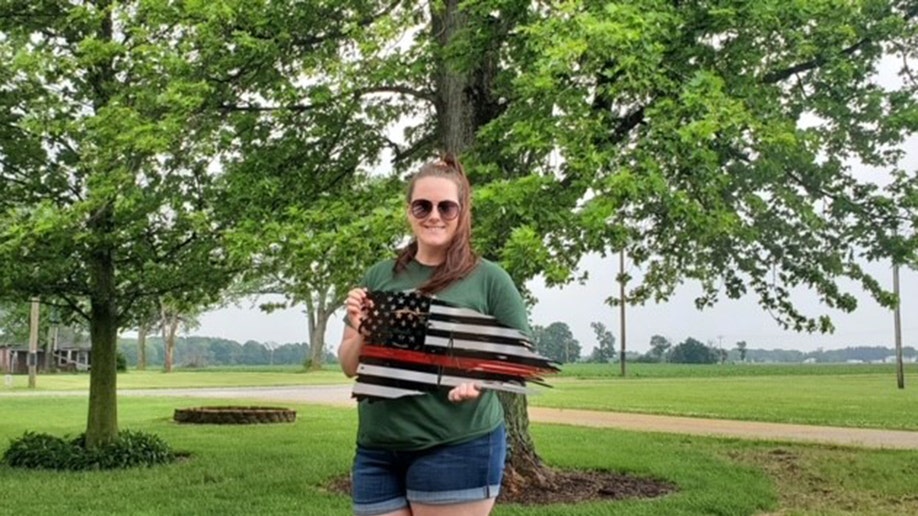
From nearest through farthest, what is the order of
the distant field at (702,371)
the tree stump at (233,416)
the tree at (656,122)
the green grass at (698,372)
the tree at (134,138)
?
the tree at (656,122)
the tree at (134,138)
the tree stump at (233,416)
the green grass at (698,372)
the distant field at (702,371)

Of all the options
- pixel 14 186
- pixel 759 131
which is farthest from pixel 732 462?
pixel 14 186

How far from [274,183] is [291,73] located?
3.53 ft

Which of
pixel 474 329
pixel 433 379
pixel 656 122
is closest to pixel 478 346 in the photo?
pixel 474 329

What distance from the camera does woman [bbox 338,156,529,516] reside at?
7.75 feet

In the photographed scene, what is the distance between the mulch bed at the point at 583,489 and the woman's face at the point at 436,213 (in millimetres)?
5704

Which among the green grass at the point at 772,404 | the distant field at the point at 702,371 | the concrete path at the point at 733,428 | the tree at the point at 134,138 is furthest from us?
the distant field at the point at 702,371

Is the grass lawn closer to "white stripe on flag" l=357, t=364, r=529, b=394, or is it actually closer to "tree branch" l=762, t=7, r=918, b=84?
"tree branch" l=762, t=7, r=918, b=84

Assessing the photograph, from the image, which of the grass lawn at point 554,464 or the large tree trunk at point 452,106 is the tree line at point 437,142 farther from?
the grass lawn at point 554,464

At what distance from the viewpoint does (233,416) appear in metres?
16.0

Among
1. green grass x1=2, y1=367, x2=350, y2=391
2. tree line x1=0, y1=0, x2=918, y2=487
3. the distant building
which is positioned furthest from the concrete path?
the distant building

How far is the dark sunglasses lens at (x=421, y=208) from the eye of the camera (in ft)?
8.29

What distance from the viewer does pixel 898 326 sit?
97.1ft

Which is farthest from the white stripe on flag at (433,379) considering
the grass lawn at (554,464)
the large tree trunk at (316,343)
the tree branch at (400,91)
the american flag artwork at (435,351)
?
the large tree trunk at (316,343)

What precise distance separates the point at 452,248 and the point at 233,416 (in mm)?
14299
